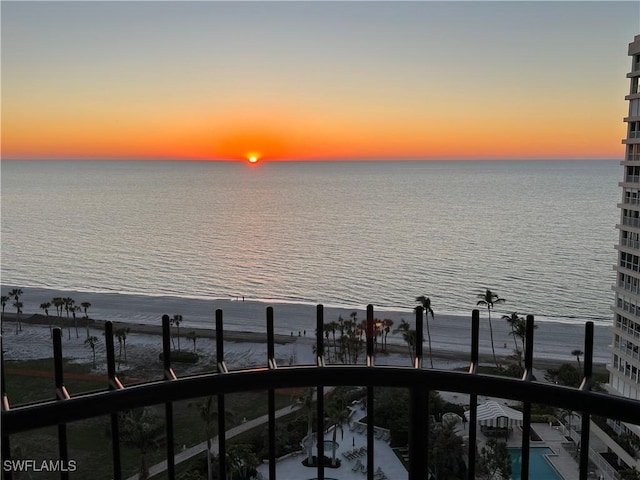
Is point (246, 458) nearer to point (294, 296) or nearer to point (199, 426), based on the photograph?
point (199, 426)

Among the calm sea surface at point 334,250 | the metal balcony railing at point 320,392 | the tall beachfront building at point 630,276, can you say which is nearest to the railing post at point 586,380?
the metal balcony railing at point 320,392

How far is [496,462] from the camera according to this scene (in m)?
19.2

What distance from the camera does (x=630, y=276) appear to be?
95.0 ft

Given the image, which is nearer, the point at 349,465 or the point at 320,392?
the point at 320,392

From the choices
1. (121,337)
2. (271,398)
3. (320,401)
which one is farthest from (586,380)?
(121,337)

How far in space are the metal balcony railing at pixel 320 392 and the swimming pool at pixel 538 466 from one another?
19152 mm

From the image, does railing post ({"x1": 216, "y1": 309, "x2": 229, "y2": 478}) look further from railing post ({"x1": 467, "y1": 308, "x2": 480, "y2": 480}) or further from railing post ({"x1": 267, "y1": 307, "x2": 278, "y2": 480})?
railing post ({"x1": 467, "y1": 308, "x2": 480, "y2": 480})

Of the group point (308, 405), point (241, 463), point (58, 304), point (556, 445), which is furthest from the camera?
point (58, 304)

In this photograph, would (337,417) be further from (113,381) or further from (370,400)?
(113,381)

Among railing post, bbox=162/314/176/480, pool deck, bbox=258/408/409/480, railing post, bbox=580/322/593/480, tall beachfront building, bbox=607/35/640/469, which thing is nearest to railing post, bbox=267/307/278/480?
railing post, bbox=162/314/176/480

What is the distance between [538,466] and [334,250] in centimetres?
6001

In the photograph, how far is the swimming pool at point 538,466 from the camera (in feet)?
66.7

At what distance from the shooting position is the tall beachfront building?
2711 cm

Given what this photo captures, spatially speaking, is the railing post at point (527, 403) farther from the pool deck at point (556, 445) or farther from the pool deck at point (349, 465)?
the pool deck at point (556, 445)
